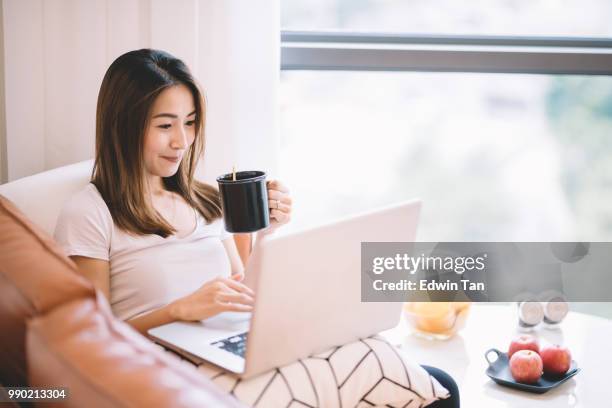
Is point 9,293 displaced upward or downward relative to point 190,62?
downward

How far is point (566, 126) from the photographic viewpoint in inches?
125

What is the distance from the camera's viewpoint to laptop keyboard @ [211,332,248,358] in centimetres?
120

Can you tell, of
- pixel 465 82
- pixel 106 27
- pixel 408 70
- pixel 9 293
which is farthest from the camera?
pixel 465 82

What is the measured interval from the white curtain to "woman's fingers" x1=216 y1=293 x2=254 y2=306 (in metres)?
0.74

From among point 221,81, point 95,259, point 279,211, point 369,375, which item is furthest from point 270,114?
point 369,375

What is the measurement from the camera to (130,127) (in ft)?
4.91

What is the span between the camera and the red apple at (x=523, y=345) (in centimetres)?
154

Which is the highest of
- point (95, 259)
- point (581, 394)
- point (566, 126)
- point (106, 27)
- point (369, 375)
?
point (106, 27)

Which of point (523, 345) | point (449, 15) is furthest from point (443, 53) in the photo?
point (523, 345)

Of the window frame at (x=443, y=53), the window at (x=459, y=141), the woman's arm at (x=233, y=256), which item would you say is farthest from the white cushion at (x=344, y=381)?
the window at (x=459, y=141)

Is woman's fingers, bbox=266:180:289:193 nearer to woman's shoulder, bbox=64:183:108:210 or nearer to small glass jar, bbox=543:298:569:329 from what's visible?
woman's shoulder, bbox=64:183:108:210

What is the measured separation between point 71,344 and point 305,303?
1.51ft

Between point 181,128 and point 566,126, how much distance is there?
2.19 metres

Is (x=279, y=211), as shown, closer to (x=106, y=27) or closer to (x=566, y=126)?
(x=106, y=27)
